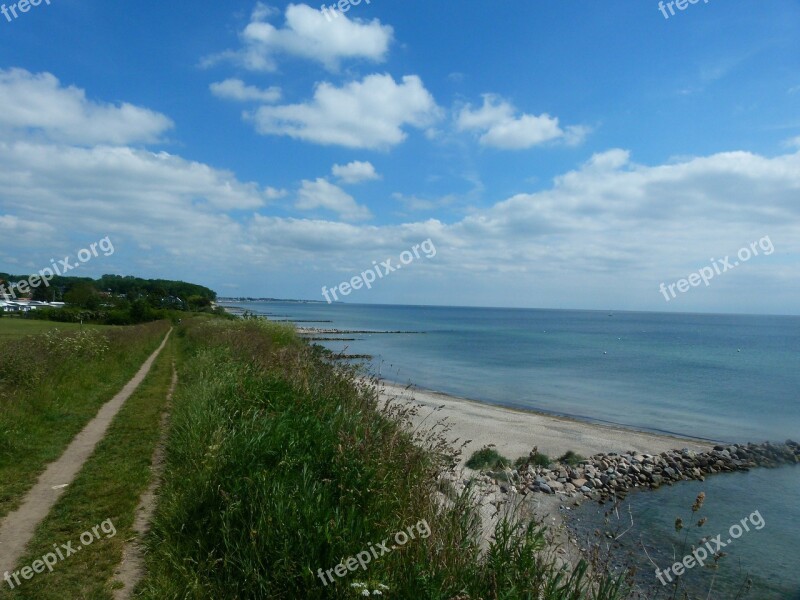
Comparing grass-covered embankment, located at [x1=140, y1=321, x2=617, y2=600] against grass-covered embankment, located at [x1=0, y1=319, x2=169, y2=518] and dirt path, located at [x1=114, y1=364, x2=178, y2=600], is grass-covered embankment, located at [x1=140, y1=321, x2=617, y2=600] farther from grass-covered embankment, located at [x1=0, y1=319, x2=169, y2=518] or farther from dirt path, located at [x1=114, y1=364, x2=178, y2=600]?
grass-covered embankment, located at [x1=0, y1=319, x2=169, y2=518]

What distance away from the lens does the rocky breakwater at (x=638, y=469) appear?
12.8 meters

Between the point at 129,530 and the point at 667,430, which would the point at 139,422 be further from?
the point at 667,430

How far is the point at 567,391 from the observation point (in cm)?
3177

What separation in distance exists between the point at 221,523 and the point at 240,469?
685 mm

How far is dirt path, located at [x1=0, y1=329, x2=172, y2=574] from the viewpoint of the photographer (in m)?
5.21

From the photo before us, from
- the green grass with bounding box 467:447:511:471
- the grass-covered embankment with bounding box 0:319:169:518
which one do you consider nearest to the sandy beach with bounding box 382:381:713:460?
the green grass with bounding box 467:447:511:471

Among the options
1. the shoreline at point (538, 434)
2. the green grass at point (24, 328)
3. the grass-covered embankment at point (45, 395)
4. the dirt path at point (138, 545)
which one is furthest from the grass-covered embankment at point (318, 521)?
the green grass at point (24, 328)

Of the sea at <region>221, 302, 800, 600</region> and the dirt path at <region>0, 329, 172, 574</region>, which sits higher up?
the dirt path at <region>0, 329, 172, 574</region>

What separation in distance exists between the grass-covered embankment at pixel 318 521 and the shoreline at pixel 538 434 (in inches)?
331

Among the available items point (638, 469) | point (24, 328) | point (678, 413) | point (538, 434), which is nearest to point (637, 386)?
point (678, 413)

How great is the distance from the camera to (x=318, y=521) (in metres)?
4.60

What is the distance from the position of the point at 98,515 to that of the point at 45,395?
21.4 ft

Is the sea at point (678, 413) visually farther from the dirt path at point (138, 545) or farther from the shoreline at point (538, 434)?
the dirt path at point (138, 545)

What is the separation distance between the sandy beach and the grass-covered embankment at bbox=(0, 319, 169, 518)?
7.91 metres
